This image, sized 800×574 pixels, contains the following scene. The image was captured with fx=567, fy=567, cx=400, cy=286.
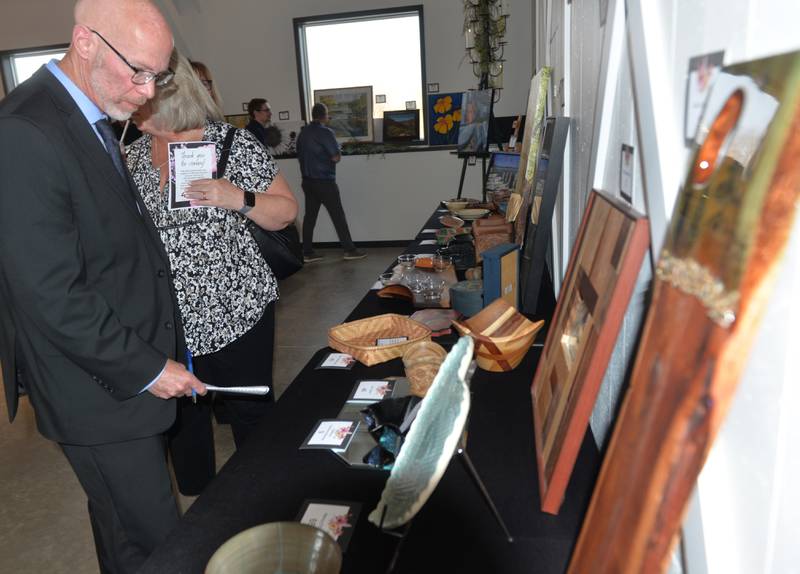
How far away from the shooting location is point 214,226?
166 centimetres

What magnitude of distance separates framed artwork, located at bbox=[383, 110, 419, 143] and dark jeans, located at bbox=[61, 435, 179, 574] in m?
5.83

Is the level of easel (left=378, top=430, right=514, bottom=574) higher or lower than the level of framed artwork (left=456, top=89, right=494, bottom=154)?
lower

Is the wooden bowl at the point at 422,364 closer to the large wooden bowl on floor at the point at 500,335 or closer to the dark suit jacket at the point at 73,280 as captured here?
the large wooden bowl on floor at the point at 500,335

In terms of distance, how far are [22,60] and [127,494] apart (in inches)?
321

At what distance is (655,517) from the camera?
14.3 inches

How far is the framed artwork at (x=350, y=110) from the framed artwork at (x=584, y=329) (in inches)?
245

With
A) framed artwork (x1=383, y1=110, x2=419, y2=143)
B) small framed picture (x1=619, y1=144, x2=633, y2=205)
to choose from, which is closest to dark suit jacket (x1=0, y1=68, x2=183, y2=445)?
small framed picture (x1=619, y1=144, x2=633, y2=205)

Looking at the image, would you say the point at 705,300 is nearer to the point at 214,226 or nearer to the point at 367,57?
the point at 214,226

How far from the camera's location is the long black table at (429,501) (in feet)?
2.60

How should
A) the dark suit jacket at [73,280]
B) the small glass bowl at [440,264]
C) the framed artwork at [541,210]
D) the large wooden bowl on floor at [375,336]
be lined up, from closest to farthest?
the dark suit jacket at [73,280], the large wooden bowl on floor at [375,336], the framed artwork at [541,210], the small glass bowl at [440,264]

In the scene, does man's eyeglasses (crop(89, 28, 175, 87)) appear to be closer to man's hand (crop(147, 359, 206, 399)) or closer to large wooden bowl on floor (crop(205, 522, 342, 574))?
man's hand (crop(147, 359, 206, 399))

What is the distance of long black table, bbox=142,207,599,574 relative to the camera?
79 centimetres

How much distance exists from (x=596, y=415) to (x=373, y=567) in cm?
53

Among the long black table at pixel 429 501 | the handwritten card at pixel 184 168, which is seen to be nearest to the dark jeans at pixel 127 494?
the long black table at pixel 429 501
